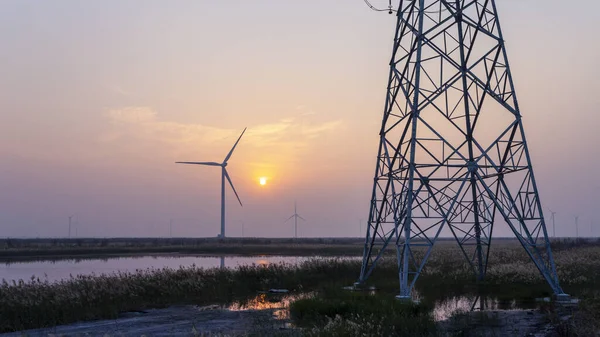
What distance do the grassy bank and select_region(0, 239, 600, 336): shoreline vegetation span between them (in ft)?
0.13

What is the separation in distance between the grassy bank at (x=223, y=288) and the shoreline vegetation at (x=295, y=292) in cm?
4

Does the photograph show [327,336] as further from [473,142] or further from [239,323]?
[473,142]

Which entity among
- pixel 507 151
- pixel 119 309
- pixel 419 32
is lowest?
pixel 119 309

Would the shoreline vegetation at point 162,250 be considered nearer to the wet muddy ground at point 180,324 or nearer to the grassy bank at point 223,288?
the grassy bank at point 223,288

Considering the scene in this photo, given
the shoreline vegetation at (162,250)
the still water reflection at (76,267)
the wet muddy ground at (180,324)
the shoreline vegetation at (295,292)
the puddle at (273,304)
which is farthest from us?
the shoreline vegetation at (162,250)

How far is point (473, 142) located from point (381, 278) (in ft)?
36.3

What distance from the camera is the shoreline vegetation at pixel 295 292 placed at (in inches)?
726

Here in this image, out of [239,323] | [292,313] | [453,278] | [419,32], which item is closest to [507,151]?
[419,32]

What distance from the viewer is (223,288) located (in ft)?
96.4

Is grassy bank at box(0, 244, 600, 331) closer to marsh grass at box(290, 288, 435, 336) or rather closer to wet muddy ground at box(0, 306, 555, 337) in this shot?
marsh grass at box(290, 288, 435, 336)

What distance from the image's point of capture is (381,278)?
105ft

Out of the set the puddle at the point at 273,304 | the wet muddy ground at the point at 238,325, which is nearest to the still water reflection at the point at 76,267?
the puddle at the point at 273,304

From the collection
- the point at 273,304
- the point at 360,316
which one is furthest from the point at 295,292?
the point at 360,316

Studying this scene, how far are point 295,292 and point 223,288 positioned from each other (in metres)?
3.79
